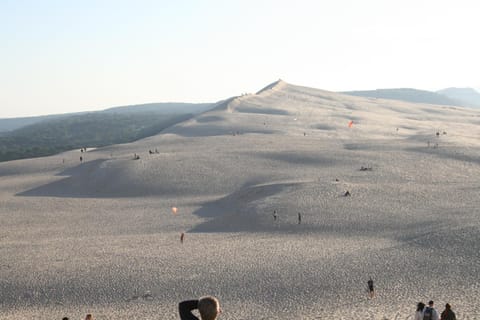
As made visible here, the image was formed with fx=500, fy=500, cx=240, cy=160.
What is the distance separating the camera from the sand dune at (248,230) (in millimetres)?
18219

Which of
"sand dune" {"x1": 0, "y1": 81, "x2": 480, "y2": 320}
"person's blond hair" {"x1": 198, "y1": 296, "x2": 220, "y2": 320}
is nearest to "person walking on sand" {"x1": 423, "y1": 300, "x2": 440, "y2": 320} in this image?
"sand dune" {"x1": 0, "y1": 81, "x2": 480, "y2": 320}

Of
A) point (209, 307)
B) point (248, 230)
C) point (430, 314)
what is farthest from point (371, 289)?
point (209, 307)

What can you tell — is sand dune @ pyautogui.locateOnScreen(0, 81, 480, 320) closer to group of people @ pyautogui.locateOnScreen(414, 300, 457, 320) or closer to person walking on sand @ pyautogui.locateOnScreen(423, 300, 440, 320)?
group of people @ pyautogui.locateOnScreen(414, 300, 457, 320)

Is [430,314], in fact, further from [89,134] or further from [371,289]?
[89,134]

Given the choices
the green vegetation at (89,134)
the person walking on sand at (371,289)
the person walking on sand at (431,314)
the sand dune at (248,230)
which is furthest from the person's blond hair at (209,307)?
the green vegetation at (89,134)

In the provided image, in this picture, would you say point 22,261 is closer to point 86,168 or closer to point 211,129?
point 86,168

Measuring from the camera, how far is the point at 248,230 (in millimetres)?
29469

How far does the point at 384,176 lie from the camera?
133 ft

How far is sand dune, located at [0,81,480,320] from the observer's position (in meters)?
18.2

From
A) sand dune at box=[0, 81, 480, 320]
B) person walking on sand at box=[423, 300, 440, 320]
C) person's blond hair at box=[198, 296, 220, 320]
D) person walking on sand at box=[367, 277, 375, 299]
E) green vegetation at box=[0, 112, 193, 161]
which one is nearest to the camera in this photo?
person's blond hair at box=[198, 296, 220, 320]

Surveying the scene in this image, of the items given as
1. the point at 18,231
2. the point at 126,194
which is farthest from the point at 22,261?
the point at 126,194

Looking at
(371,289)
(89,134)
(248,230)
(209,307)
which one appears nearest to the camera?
(209,307)

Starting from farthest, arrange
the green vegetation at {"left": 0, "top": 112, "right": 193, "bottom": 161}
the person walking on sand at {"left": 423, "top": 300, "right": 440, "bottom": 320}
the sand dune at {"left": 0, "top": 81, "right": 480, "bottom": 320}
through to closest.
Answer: the green vegetation at {"left": 0, "top": 112, "right": 193, "bottom": 161}, the sand dune at {"left": 0, "top": 81, "right": 480, "bottom": 320}, the person walking on sand at {"left": 423, "top": 300, "right": 440, "bottom": 320}

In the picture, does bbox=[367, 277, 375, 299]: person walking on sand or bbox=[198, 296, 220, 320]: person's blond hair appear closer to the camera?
bbox=[198, 296, 220, 320]: person's blond hair
